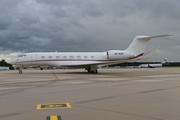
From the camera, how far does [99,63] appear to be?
29812 mm

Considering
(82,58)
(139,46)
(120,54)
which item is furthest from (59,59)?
(139,46)

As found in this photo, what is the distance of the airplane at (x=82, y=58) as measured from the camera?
30953 mm

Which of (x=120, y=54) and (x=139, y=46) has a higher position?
(x=139, y=46)

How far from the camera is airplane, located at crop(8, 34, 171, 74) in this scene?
102 feet

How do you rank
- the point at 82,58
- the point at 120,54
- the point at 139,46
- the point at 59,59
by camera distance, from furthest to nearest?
the point at 139,46, the point at 82,58, the point at 59,59, the point at 120,54

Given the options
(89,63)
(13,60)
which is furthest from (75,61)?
(13,60)

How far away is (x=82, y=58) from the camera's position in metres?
31.8

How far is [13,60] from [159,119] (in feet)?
97.1

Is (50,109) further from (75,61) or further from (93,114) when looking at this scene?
(75,61)

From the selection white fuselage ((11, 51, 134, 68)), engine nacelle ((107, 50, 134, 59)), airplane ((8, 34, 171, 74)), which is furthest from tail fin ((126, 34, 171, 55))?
white fuselage ((11, 51, 134, 68))

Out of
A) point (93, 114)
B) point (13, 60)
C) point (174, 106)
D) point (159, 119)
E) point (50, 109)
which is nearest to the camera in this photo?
point (159, 119)

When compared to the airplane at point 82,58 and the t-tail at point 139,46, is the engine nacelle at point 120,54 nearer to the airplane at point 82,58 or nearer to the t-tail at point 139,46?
the airplane at point 82,58

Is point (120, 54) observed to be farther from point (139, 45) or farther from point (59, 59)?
point (59, 59)

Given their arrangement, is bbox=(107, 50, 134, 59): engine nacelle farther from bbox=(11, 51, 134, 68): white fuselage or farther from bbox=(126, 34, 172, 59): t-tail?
bbox=(126, 34, 172, 59): t-tail
